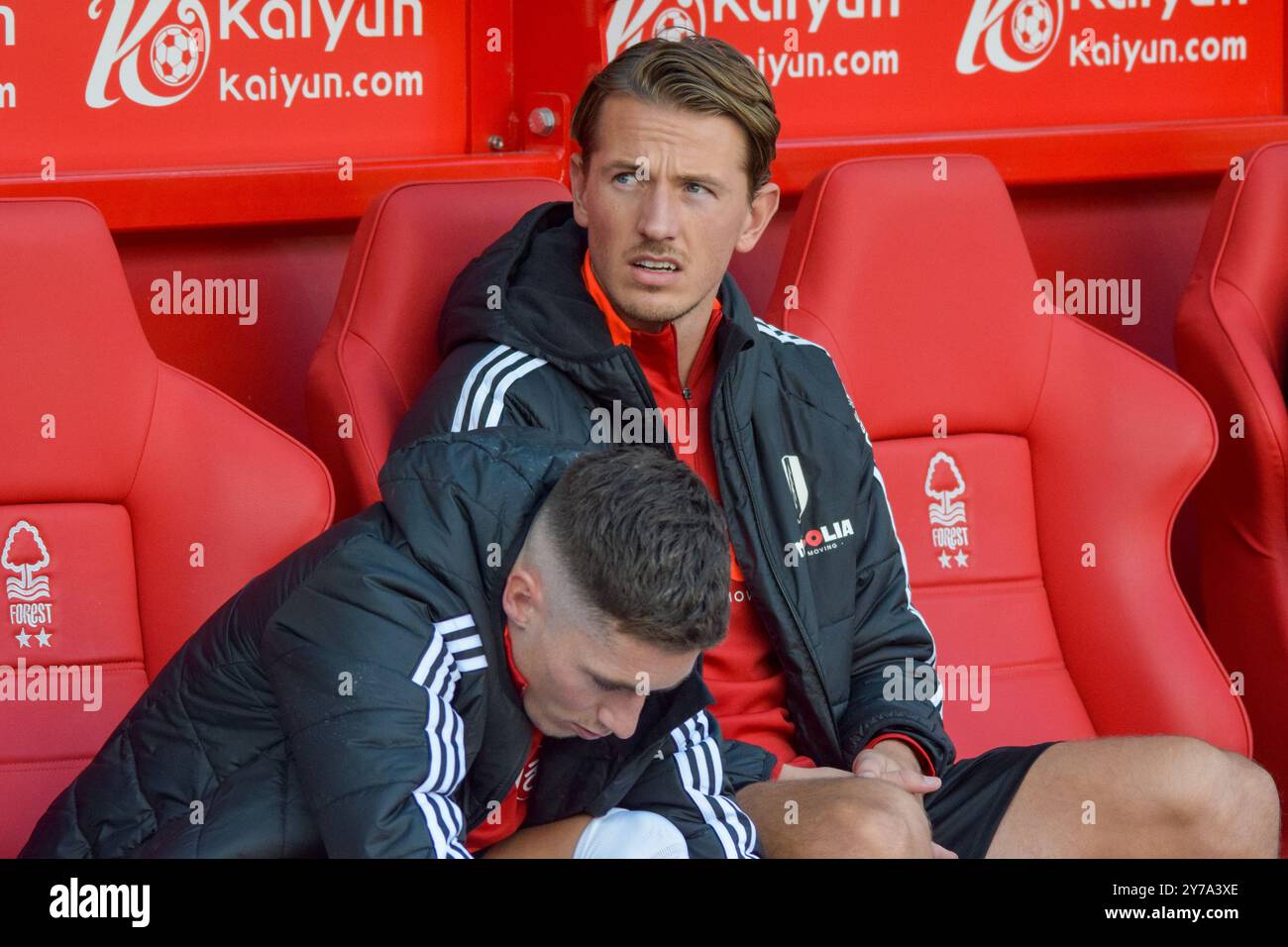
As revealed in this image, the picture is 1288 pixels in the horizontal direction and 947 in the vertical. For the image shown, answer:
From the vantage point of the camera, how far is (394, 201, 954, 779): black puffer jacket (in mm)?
1742

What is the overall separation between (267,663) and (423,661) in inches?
4.7

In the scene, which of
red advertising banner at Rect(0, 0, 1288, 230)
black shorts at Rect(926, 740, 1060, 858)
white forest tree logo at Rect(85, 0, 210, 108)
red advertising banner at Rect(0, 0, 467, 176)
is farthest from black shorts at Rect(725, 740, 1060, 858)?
white forest tree logo at Rect(85, 0, 210, 108)

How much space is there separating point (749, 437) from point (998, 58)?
115cm

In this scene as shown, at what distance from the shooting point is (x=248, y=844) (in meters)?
1.28

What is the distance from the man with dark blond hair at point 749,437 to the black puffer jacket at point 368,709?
1.04ft

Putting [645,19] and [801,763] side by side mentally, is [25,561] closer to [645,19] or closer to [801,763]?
[801,763]

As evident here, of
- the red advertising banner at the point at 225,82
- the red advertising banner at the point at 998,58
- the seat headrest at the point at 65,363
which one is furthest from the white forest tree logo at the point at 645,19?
the seat headrest at the point at 65,363

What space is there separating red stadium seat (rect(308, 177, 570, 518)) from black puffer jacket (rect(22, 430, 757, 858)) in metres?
0.41

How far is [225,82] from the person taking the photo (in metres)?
2.36

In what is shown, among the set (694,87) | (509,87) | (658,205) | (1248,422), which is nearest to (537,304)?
(658,205)

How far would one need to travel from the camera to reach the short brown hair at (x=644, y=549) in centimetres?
126

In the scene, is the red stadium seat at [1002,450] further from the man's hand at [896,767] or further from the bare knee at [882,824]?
the bare knee at [882,824]

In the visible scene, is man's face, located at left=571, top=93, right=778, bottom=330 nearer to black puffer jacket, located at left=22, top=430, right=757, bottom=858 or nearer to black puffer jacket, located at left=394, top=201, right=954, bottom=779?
black puffer jacket, located at left=394, top=201, right=954, bottom=779
